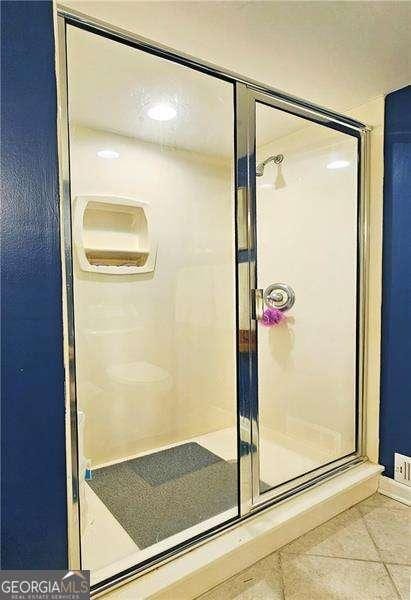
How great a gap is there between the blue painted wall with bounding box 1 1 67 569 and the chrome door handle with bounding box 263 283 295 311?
160 cm

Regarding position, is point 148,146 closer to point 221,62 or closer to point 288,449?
point 221,62

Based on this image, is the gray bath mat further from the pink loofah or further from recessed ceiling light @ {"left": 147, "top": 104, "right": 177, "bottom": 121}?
recessed ceiling light @ {"left": 147, "top": 104, "right": 177, "bottom": 121}

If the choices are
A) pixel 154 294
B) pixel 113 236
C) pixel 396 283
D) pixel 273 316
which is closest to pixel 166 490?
pixel 154 294

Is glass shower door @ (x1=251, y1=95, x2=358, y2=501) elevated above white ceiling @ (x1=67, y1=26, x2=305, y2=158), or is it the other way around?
white ceiling @ (x1=67, y1=26, x2=305, y2=158)

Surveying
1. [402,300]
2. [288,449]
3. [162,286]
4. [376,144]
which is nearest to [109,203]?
[162,286]

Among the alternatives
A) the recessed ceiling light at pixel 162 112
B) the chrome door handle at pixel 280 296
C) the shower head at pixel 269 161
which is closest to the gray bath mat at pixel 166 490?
the chrome door handle at pixel 280 296

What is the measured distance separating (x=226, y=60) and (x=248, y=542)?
6.64 ft

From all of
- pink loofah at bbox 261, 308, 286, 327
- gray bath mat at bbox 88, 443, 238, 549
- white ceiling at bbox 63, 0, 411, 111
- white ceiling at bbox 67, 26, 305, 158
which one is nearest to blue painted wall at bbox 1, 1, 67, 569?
white ceiling at bbox 67, 26, 305, 158

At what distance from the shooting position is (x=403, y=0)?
125 centimetres

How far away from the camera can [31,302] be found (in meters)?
0.98

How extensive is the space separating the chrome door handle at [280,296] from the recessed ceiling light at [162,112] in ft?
3.95

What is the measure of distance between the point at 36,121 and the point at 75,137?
28.8 inches

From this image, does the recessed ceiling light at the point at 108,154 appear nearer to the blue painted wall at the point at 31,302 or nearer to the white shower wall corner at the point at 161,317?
the white shower wall corner at the point at 161,317

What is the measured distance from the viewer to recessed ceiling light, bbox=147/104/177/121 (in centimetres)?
190
